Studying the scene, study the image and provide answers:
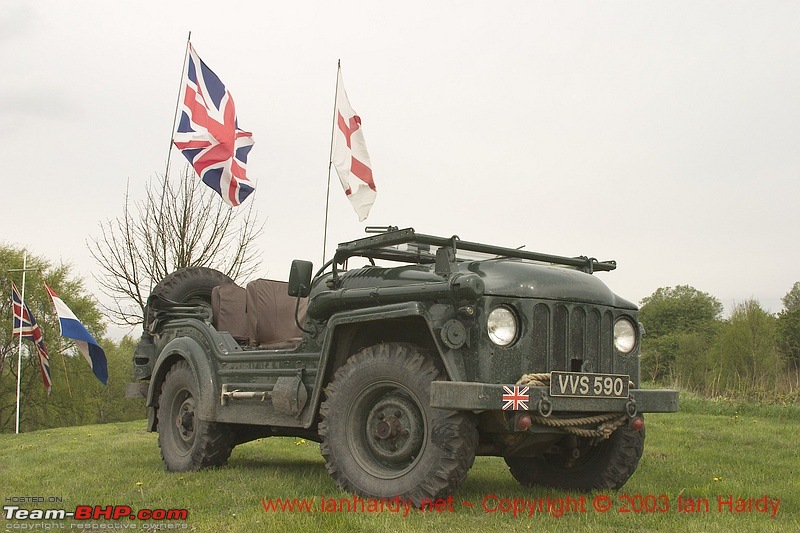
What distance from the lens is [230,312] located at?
8.72m

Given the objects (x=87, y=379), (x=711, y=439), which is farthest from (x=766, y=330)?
(x=711, y=439)

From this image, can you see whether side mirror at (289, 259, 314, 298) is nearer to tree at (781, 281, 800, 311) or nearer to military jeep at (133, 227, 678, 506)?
military jeep at (133, 227, 678, 506)

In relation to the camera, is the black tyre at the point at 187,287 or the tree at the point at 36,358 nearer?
the black tyre at the point at 187,287

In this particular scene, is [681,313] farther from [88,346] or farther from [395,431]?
[395,431]

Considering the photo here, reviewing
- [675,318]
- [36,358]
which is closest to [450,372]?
[36,358]

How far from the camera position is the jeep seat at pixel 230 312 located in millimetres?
8656

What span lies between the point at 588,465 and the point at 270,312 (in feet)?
12.7

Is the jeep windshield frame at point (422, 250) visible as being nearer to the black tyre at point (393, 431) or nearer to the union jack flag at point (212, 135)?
the black tyre at point (393, 431)

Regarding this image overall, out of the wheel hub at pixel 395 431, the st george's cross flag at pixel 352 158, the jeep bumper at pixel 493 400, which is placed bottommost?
the wheel hub at pixel 395 431

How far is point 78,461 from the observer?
9453 mm

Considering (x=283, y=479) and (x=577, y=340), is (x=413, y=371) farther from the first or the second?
(x=283, y=479)

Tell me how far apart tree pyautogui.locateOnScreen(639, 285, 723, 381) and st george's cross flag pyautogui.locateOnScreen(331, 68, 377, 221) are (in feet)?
157

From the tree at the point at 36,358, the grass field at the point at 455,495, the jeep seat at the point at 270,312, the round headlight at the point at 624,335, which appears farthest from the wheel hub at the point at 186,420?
the tree at the point at 36,358

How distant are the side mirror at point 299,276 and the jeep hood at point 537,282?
1.62 metres
